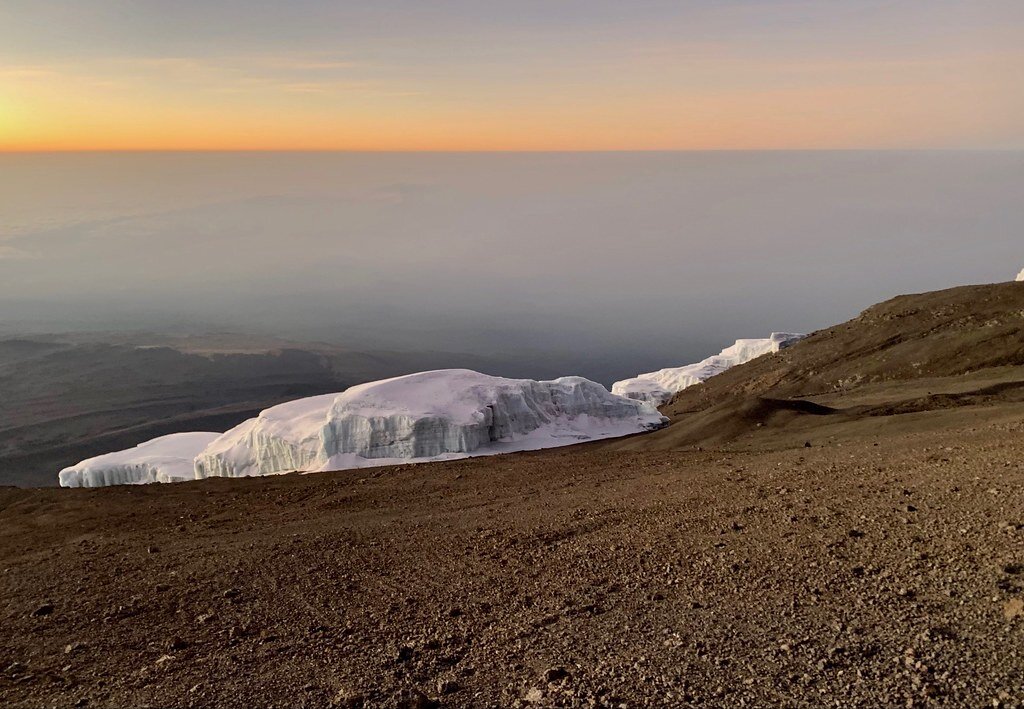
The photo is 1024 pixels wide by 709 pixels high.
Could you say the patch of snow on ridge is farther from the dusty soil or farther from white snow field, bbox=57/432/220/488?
the dusty soil

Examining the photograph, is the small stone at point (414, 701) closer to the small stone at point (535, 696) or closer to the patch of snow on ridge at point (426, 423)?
the small stone at point (535, 696)

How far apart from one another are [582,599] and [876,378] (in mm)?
36105

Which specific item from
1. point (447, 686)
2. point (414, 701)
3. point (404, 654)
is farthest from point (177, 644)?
point (447, 686)

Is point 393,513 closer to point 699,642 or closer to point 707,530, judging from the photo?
point 707,530

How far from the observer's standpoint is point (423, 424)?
1201 inches

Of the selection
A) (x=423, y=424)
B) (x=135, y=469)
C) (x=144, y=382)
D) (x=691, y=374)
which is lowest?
(x=135, y=469)

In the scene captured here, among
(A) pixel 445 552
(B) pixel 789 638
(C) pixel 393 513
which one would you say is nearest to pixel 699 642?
(B) pixel 789 638

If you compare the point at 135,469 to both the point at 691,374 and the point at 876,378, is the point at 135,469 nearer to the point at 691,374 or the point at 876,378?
the point at 876,378

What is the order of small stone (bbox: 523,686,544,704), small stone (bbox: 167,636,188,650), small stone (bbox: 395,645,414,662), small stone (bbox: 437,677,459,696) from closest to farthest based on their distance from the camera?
small stone (bbox: 523,686,544,704), small stone (bbox: 437,677,459,696), small stone (bbox: 395,645,414,662), small stone (bbox: 167,636,188,650)

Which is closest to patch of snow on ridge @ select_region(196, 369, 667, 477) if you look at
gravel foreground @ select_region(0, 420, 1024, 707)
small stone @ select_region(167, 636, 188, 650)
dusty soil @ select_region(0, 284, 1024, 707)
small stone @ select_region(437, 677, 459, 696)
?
dusty soil @ select_region(0, 284, 1024, 707)

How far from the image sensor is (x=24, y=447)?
94.5 metres

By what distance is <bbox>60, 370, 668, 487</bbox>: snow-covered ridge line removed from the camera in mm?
30547

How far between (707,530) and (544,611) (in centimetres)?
380

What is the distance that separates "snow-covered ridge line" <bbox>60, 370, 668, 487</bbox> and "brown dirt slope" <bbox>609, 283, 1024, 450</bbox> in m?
3.97
